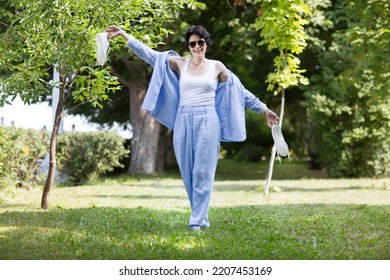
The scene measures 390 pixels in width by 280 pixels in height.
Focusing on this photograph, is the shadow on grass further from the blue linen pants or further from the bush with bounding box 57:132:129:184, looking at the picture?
the bush with bounding box 57:132:129:184

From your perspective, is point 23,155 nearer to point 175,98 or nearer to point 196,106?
point 175,98

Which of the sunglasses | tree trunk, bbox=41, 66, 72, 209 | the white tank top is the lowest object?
tree trunk, bbox=41, 66, 72, 209

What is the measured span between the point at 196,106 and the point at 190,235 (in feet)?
4.60

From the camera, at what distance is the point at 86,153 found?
14828 millimetres

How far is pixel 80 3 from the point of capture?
26.0ft

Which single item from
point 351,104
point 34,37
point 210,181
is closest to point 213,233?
point 210,181

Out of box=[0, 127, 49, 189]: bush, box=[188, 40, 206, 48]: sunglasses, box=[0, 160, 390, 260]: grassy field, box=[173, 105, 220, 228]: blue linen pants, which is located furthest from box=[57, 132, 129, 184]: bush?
box=[188, 40, 206, 48]: sunglasses

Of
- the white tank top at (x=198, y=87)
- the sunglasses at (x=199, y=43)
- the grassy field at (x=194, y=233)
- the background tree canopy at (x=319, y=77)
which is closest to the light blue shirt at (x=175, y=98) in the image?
the white tank top at (x=198, y=87)

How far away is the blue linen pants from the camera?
6801mm

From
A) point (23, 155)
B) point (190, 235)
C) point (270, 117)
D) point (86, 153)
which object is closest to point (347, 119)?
point (86, 153)

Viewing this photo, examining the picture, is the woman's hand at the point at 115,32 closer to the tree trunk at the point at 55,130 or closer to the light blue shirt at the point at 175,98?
the light blue shirt at the point at 175,98

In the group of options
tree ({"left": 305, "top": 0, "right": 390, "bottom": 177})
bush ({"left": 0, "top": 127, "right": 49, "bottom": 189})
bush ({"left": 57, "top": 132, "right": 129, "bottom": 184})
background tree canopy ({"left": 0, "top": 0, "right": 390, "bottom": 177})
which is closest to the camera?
bush ({"left": 0, "top": 127, "right": 49, "bottom": 189})

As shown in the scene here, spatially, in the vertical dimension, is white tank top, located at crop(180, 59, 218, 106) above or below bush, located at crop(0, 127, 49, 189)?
above

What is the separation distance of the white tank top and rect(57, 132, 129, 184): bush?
8.20m
